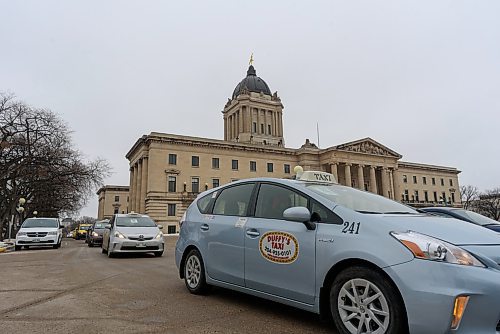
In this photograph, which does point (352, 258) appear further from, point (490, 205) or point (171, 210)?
point (490, 205)

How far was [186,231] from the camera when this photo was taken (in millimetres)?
5957

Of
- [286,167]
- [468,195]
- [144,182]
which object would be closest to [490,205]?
[468,195]

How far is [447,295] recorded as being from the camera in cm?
275

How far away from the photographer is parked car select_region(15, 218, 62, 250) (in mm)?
17812

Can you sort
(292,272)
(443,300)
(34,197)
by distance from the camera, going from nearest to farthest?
(443,300), (292,272), (34,197)

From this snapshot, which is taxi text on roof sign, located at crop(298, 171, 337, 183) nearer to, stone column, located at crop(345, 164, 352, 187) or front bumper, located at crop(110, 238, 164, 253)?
front bumper, located at crop(110, 238, 164, 253)

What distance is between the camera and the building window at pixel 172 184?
178 feet

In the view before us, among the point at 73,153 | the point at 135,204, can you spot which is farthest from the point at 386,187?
the point at 73,153

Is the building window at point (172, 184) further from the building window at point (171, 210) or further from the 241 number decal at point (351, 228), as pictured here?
the 241 number decal at point (351, 228)

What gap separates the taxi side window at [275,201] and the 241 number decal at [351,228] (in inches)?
25.5

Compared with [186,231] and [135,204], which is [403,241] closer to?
[186,231]

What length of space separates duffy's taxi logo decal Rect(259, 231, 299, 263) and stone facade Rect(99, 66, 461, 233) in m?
49.0

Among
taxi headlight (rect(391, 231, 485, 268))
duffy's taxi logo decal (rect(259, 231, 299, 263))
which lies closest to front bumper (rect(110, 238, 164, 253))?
duffy's taxi logo decal (rect(259, 231, 299, 263))

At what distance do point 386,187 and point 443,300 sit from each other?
7101 centimetres
